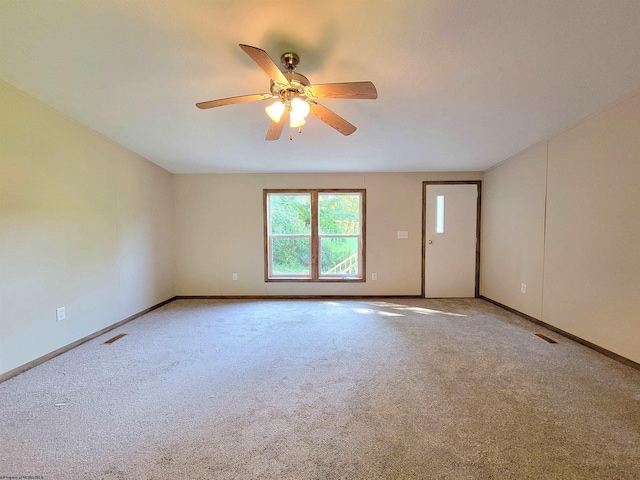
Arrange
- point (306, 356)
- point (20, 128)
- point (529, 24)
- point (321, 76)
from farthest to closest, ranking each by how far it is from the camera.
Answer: point (306, 356)
point (20, 128)
point (321, 76)
point (529, 24)

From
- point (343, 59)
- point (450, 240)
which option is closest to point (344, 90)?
point (343, 59)

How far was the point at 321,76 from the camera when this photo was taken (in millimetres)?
2006

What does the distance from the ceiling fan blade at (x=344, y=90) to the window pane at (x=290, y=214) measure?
2.69m

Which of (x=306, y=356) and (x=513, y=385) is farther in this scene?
(x=306, y=356)

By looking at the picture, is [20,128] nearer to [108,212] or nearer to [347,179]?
[108,212]

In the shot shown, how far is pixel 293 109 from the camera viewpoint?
1.83m

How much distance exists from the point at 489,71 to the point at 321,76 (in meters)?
1.26

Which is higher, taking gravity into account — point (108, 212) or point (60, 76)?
point (60, 76)

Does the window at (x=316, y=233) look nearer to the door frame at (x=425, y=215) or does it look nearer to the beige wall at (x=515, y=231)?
the door frame at (x=425, y=215)

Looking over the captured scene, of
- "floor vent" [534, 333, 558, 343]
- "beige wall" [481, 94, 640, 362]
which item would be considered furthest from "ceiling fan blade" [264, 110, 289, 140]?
"floor vent" [534, 333, 558, 343]

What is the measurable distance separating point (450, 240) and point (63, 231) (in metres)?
5.05

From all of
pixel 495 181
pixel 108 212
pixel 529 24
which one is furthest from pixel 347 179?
pixel 108 212

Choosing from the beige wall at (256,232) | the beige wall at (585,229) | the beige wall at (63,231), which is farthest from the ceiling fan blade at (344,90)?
the beige wall at (256,232)

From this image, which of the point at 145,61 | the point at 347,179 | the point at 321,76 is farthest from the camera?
the point at 347,179
